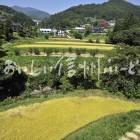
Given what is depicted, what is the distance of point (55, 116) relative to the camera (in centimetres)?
1596

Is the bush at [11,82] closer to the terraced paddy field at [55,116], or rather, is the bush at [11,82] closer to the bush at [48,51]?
the terraced paddy field at [55,116]

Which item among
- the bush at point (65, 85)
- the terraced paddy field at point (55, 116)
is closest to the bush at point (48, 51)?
the bush at point (65, 85)

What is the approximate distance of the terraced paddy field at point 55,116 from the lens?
1401cm

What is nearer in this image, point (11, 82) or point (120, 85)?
point (120, 85)

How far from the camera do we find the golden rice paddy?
14000mm

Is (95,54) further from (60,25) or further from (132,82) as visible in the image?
(60,25)

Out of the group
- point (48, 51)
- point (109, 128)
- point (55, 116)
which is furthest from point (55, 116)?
point (48, 51)

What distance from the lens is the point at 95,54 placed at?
121ft

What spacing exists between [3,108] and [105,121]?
197 inches

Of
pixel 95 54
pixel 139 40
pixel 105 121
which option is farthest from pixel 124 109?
pixel 139 40

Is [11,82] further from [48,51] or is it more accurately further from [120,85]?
[48,51]

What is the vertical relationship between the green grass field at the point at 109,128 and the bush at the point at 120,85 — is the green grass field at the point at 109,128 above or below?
above

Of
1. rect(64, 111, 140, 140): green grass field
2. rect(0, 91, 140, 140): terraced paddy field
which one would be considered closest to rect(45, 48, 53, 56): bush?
Result: rect(0, 91, 140, 140): terraced paddy field

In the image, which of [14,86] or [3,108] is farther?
[14,86]
